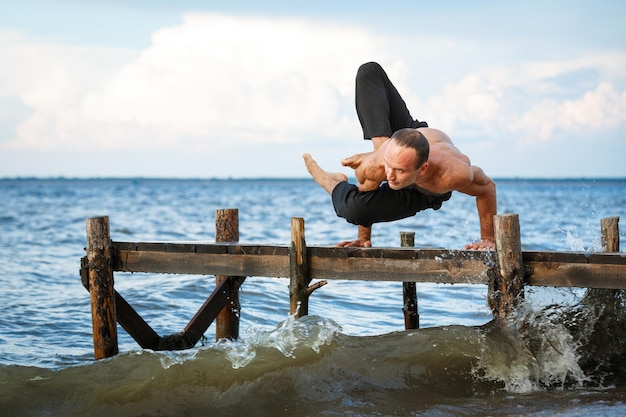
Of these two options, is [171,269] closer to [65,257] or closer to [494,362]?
[494,362]

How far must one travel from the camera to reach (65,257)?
20750mm

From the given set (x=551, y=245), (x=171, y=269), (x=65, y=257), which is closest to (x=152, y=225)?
(x=65, y=257)

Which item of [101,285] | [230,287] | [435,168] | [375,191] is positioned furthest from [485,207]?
[101,285]

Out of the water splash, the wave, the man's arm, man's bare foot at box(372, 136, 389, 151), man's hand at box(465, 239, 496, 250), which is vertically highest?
man's bare foot at box(372, 136, 389, 151)

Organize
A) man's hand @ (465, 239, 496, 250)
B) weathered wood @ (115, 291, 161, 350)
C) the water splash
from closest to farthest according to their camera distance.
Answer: man's hand @ (465, 239, 496, 250)
the water splash
weathered wood @ (115, 291, 161, 350)

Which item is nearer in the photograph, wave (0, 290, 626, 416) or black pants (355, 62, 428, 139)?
wave (0, 290, 626, 416)

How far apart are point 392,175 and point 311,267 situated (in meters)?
1.40

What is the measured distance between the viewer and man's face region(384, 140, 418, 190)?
673 centimetres

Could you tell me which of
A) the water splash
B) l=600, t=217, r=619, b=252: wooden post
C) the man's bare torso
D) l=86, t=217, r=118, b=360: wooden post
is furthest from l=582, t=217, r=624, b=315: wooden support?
l=86, t=217, r=118, b=360: wooden post

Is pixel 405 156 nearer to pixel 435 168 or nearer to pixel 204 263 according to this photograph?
pixel 435 168

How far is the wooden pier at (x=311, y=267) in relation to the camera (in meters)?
7.13

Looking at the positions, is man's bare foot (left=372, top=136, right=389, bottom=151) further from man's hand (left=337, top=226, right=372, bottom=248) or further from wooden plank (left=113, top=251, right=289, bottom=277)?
wooden plank (left=113, top=251, right=289, bottom=277)

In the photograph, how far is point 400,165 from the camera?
6785 millimetres

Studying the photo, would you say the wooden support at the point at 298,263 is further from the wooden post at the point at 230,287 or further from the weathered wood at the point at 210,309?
the wooden post at the point at 230,287
